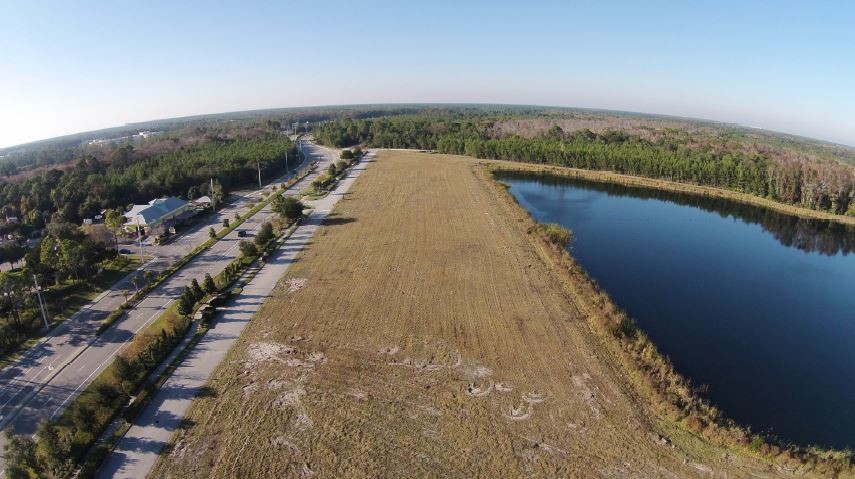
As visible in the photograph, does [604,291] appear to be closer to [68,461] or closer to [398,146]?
[68,461]

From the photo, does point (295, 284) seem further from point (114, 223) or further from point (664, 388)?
point (664, 388)

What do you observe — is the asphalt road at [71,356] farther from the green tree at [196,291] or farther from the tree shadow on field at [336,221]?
the tree shadow on field at [336,221]

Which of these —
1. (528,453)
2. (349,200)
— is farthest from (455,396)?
(349,200)

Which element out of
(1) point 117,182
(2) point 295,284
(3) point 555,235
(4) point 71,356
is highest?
(1) point 117,182

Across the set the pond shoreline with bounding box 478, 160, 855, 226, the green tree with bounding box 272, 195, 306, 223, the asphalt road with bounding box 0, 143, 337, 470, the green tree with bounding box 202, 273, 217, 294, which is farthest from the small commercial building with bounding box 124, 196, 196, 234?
the pond shoreline with bounding box 478, 160, 855, 226

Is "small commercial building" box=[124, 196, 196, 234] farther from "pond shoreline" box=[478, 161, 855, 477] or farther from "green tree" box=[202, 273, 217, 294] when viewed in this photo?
"pond shoreline" box=[478, 161, 855, 477]

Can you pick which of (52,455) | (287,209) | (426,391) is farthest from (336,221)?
(52,455)
